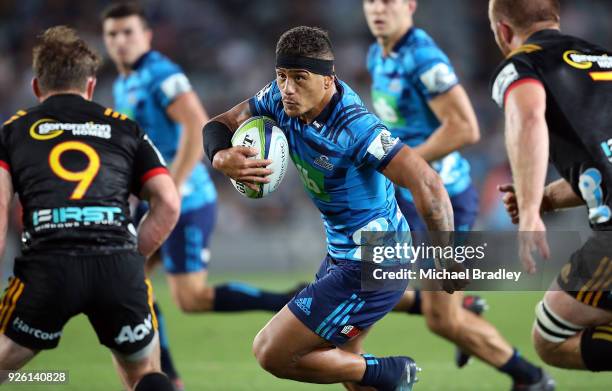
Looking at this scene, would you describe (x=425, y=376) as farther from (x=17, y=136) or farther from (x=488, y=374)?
(x=17, y=136)

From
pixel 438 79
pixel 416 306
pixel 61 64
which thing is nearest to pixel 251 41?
pixel 438 79

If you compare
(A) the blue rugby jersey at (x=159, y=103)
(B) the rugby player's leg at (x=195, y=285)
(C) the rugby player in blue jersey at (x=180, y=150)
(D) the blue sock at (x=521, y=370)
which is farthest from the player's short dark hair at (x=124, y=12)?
(D) the blue sock at (x=521, y=370)

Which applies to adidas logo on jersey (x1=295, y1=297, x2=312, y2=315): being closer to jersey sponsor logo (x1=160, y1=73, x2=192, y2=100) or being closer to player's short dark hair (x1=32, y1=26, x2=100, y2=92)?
player's short dark hair (x1=32, y1=26, x2=100, y2=92)

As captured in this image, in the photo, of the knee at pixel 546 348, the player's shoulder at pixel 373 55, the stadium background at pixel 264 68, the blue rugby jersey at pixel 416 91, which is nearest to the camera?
the knee at pixel 546 348

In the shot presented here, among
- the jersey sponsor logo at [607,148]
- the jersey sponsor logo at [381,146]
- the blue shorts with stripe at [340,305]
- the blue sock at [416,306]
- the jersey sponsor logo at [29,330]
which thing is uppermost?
the jersey sponsor logo at [381,146]

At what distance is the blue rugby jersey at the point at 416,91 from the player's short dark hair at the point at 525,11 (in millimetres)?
1657

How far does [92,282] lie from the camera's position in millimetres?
4445

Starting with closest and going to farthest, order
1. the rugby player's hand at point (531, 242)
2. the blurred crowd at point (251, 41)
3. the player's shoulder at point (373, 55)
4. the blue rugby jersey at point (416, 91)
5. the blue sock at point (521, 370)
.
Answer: the rugby player's hand at point (531, 242) < the blue sock at point (521, 370) < the blue rugby jersey at point (416, 91) < the player's shoulder at point (373, 55) < the blurred crowd at point (251, 41)

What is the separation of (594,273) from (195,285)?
11.6ft

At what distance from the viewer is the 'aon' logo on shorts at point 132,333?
4.52 meters

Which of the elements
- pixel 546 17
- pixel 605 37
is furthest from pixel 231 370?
pixel 605 37

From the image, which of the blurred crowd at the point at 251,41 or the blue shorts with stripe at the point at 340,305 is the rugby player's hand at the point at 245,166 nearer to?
the blue shorts with stripe at the point at 340,305

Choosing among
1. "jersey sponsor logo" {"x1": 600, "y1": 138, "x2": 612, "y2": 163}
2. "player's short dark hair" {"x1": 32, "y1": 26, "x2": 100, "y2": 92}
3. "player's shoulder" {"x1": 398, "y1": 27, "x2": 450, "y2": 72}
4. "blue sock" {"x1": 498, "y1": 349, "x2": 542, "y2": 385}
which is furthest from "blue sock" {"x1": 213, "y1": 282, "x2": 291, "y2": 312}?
"jersey sponsor logo" {"x1": 600, "y1": 138, "x2": 612, "y2": 163}

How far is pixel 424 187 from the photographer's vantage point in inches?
170
